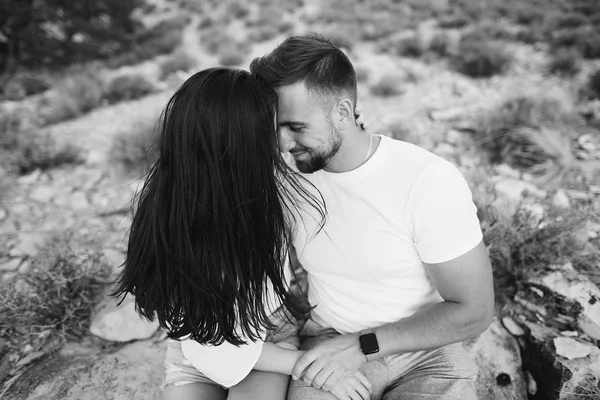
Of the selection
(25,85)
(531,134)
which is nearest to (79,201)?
(25,85)

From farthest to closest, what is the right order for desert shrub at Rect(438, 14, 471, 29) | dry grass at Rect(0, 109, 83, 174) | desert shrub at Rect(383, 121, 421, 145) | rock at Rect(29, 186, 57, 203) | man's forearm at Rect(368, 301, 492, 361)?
desert shrub at Rect(438, 14, 471, 29) < dry grass at Rect(0, 109, 83, 174) < rock at Rect(29, 186, 57, 203) < desert shrub at Rect(383, 121, 421, 145) < man's forearm at Rect(368, 301, 492, 361)

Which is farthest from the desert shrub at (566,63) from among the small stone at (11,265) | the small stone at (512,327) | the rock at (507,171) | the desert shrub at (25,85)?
the desert shrub at (25,85)

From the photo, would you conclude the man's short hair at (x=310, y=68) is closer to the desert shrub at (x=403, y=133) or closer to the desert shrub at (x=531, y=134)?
the desert shrub at (x=403, y=133)

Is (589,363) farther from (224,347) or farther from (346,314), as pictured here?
(224,347)

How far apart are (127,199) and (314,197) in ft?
9.91

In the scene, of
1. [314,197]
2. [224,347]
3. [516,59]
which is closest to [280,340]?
[224,347]

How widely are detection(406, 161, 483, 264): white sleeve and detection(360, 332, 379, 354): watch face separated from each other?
→ 475mm

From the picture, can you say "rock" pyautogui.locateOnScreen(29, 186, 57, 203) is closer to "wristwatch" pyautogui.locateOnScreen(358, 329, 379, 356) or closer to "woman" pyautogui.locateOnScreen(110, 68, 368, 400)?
"woman" pyautogui.locateOnScreen(110, 68, 368, 400)

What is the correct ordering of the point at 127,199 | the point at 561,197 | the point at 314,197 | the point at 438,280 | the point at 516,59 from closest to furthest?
the point at 438,280 → the point at 314,197 → the point at 561,197 → the point at 127,199 → the point at 516,59

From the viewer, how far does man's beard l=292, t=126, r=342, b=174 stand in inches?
73.5

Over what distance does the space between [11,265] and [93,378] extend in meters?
1.71

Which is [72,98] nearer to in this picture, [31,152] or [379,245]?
[31,152]

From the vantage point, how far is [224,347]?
1.83 m

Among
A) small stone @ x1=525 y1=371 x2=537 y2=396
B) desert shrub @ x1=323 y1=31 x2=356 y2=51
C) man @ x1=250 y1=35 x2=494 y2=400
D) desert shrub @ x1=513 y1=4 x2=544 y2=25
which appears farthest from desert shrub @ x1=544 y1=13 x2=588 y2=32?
man @ x1=250 y1=35 x2=494 y2=400
